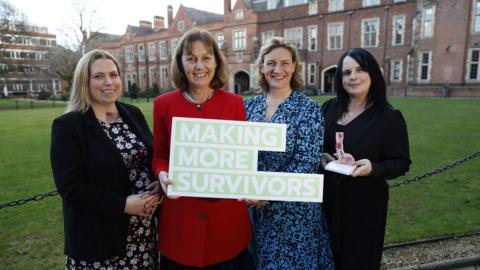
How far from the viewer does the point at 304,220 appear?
238 cm

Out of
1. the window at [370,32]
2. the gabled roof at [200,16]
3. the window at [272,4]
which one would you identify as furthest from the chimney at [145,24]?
the window at [370,32]

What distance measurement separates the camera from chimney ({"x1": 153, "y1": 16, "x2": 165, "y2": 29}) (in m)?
51.7

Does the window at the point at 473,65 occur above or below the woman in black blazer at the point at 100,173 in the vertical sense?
above

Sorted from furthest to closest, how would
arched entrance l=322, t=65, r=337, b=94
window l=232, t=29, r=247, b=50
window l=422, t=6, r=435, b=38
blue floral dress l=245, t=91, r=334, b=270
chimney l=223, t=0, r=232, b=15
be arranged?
1. chimney l=223, t=0, r=232, b=15
2. window l=232, t=29, r=247, b=50
3. arched entrance l=322, t=65, r=337, b=94
4. window l=422, t=6, r=435, b=38
5. blue floral dress l=245, t=91, r=334, b=270

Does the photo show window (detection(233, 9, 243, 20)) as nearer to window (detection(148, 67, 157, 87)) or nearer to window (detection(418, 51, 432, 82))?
window (detection(148, 67, 157, 87))

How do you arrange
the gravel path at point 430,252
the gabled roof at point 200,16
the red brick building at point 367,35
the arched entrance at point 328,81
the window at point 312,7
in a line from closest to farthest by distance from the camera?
the gravel path at point 430,252 → the red brick building at point 367,35 → the window at point 312,7 → the arched entrance at point 328,81 → the gabled roof at point 200,16

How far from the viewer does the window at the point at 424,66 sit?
26.5 metres

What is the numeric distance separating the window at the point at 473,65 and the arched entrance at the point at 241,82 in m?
21.6

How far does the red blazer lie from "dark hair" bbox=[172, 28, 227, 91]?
0.08 m

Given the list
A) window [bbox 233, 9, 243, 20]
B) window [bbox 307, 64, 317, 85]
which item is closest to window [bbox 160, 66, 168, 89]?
window [bbox 233, 9, 243, 20]

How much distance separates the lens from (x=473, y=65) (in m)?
25.0

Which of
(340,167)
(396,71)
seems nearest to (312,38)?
(396,71)

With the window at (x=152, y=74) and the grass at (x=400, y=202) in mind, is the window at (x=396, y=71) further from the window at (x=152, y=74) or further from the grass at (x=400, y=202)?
the window at (x=152, y=74)

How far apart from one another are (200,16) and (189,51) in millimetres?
44754
